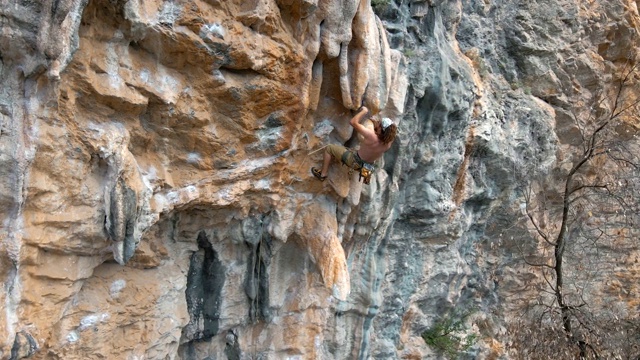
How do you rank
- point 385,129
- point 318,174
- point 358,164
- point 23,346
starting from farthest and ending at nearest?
point 318,174 < point 358,164 < point 385,129 < point 23,346

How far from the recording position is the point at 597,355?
7961mm

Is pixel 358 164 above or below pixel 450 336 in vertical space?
above

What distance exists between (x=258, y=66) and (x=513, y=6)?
18.8ft

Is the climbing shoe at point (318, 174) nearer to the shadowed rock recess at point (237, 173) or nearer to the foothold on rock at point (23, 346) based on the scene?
the shadowed rock recess at point (237, 173)

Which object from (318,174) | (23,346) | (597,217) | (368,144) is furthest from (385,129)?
(597,217)

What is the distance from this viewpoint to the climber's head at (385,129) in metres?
4.63

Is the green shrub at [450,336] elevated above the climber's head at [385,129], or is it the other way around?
the climber's head at [385,129]

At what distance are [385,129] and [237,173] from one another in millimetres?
1393

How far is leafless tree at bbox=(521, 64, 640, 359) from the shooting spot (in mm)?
9422

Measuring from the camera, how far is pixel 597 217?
1046 centimetres

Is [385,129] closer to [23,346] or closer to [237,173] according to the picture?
[237,173]

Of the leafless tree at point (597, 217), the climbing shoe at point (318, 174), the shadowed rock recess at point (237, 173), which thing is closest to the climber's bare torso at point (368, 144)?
the shadowed rock recess at point (237, 173)

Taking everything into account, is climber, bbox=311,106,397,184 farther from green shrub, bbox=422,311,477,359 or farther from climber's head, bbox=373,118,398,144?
green shrub, bbox=422,311,477,359

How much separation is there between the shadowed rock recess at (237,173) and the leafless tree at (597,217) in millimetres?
2044
